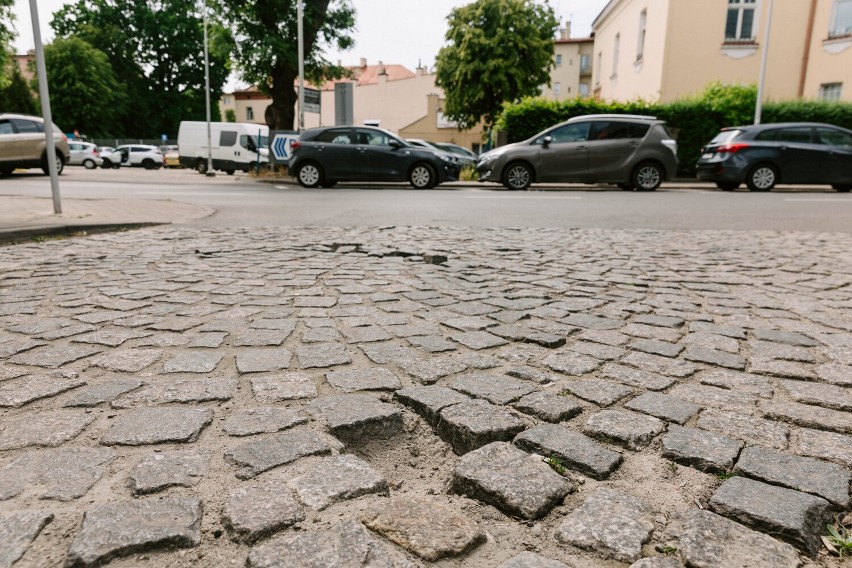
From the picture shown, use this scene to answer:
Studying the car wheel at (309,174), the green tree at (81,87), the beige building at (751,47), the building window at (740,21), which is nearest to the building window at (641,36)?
the beige building at (751,47)

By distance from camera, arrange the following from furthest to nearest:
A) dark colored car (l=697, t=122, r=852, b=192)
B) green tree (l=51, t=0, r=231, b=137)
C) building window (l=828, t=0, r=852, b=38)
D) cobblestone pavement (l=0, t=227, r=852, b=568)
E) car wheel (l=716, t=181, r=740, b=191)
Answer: green tree (l=51, t=0, r=231, b=137)
building window (l=828, t=0, r=852, b=38)
car wheel (l=716, t=181, r=740, b=191)
dark colored car (l=697, t=122, r=852, b=192)
cobblestone pavement (l=0, t=227, r=852, b=568)

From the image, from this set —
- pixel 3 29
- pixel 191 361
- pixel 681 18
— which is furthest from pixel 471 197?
pixel 3 29

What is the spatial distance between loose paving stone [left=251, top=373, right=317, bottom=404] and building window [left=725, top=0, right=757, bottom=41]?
89.0 ft

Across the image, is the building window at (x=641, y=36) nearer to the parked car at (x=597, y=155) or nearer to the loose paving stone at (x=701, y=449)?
the parked car at (x=597, y=155)

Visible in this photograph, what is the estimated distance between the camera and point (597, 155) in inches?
613

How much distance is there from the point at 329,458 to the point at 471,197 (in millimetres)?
11599

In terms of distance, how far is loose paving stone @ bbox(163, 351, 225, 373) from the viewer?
2701mm

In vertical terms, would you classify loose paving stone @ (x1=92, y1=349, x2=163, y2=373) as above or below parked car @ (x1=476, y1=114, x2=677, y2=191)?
below

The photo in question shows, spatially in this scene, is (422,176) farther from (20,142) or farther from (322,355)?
(322,355)

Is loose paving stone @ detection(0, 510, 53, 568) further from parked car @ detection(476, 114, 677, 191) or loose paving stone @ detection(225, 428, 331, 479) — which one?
parked car @ detection(476, 114, 677, 191)

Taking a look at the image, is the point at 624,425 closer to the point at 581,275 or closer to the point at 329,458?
the point at 329,458

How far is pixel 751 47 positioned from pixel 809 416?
26670 millimetres

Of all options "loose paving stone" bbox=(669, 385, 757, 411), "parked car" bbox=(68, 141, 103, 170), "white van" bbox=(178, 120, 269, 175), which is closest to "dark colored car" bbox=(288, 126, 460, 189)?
"white van" bbox=(178, 120, 269, 175)

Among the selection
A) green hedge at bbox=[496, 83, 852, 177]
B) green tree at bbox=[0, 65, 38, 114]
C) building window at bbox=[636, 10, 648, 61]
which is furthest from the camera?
green tree at bbox=[0, 65, 38, 114]
